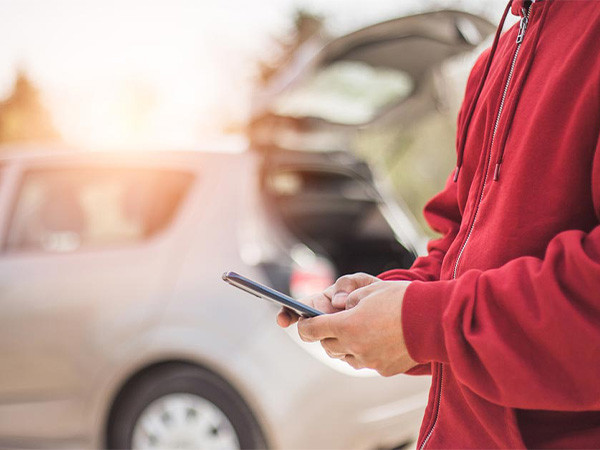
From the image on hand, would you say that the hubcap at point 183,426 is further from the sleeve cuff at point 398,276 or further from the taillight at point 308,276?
the sleeve cuff at point 398,276

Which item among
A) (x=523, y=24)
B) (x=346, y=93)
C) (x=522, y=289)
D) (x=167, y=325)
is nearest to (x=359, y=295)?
(x=522, y=289)

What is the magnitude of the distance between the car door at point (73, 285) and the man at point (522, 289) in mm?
1958

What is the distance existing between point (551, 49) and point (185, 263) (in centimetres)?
205

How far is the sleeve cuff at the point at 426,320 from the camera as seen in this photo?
2.74 feet

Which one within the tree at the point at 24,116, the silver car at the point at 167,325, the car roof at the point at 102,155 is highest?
the tree at the point at 24,116

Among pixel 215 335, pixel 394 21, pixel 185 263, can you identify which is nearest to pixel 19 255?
pixel 185 263

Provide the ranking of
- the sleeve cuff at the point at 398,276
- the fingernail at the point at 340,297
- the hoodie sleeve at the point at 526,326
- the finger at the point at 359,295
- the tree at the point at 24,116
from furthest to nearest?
the tree at the point at 24,116, the sleeve cuff at the point at 398,276, the fingernail at the point at 340,297, the finger at the point at 359,295, the hoodie sleeve at the point at 526,326

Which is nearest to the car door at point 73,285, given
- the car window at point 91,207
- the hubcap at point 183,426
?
the car window at point 91,207

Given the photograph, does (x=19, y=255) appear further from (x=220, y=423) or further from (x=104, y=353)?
(x=220, y=423)

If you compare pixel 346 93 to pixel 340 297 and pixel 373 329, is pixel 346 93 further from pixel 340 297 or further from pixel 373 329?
pixel 373 329

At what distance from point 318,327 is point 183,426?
6.43 feet

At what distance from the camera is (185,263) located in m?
2.72

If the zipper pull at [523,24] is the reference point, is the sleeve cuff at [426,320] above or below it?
below

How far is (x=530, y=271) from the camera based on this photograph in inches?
31.1
